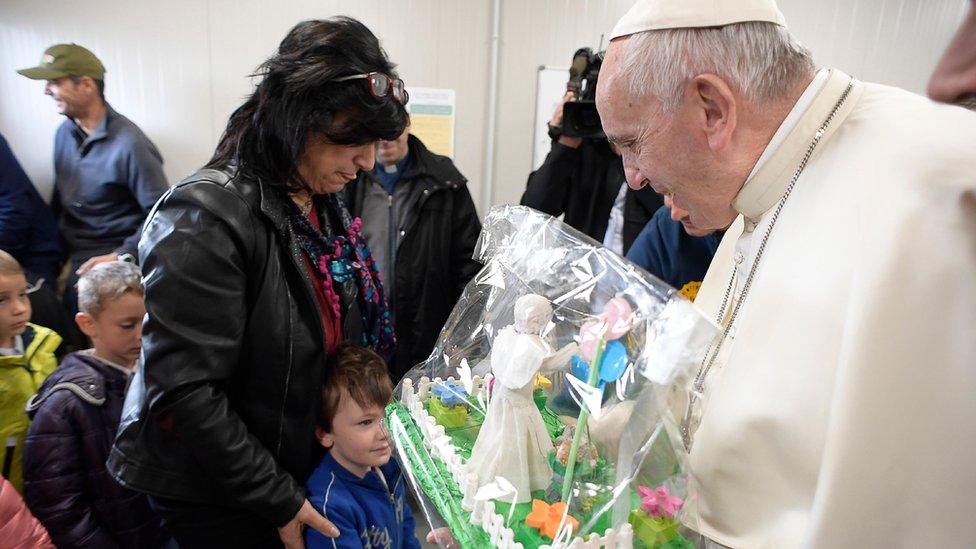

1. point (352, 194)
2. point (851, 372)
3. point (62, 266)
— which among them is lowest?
point (62, 266)

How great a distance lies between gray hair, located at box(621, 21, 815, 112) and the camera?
2.68 ft

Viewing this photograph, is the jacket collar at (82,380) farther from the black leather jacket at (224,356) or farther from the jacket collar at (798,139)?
the jacket collar at (798,139)

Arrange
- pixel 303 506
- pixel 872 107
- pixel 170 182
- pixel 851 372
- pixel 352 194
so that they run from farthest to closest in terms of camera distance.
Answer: pixel 170 182 < pixel 352 194 < pixel 303 506 < pixel 872 107 < pixel 851 372

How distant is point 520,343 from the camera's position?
0.86 meters

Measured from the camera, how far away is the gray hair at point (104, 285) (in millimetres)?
1697

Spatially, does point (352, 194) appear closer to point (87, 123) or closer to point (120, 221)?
point (120, 221)

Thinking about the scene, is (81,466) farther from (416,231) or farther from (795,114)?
(795,114)

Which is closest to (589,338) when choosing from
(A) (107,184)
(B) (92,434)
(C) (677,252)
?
(C) (677,252)

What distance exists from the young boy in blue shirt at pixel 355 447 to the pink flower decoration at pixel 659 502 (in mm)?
774

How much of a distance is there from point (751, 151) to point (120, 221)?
9.30ft

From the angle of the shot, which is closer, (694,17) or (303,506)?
(694,17)

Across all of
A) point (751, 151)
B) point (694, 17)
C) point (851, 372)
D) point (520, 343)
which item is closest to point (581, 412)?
point (520, 343)

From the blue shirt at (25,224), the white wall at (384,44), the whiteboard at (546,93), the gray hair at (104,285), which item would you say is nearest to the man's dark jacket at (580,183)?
the whiteboard at (546,93)

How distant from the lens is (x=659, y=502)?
74 cm
